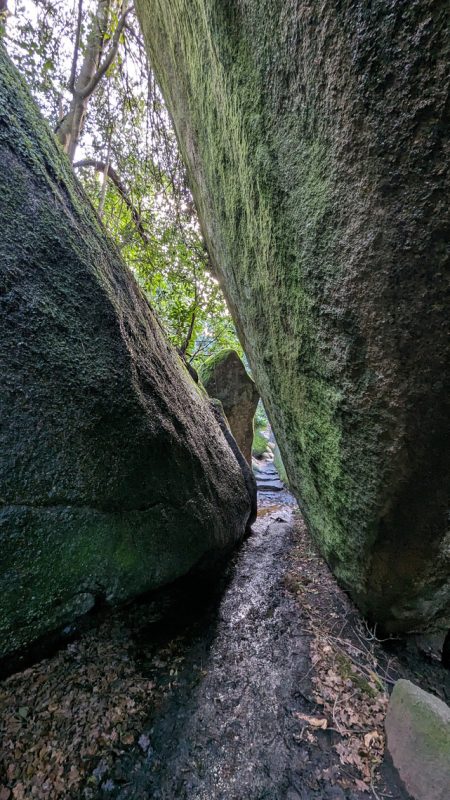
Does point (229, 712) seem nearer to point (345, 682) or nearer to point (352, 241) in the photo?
point (345, 682)

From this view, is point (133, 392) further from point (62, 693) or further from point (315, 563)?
point (315, 563)

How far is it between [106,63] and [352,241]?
7.01 m

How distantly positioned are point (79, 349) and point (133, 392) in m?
0.47

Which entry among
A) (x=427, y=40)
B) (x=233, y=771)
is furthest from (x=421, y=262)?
(x=233, y=771)

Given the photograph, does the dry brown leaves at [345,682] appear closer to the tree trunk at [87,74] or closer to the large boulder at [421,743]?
the large boulder at [421,743]

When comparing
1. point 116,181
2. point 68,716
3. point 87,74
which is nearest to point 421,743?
point 68,716

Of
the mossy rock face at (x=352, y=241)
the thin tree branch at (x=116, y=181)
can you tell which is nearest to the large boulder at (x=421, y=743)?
the mossy rock face at (x=352, y=241)

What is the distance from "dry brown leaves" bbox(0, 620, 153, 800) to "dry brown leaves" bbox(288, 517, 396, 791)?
153 centimetres

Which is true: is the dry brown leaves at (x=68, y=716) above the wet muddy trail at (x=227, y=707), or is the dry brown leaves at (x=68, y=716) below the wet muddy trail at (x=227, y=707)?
above

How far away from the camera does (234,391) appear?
1077cm

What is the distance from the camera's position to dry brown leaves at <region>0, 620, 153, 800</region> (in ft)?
6.92

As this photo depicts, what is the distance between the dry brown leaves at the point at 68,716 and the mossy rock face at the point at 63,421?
1148mm

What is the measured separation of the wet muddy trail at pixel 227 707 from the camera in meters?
2.29

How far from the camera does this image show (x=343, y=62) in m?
1.28
